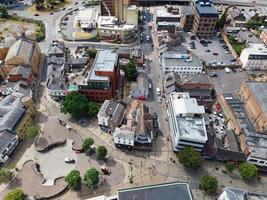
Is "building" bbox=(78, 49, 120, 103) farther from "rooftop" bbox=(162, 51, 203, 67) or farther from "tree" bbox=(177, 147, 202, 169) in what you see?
"tree" bbox=(177, 147, 202, 169)

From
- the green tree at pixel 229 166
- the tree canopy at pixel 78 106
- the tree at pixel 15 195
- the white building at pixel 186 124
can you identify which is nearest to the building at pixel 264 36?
the white building at pixel 186 124

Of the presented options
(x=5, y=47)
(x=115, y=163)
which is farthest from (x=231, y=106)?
(x=5, y=47)

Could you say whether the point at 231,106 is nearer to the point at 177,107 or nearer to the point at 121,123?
the point at 177,107

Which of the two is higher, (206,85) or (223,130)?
(206,85)

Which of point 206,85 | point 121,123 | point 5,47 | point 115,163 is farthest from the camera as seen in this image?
point 5,47

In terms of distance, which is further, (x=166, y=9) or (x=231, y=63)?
(x=166, y=9)

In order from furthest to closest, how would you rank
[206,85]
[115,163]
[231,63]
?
[231,63], [206,85], [115,163]

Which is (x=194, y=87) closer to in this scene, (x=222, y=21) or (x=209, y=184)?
(x=209, y=184)

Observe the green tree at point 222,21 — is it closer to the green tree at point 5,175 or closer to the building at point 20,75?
the building at point 20,75
